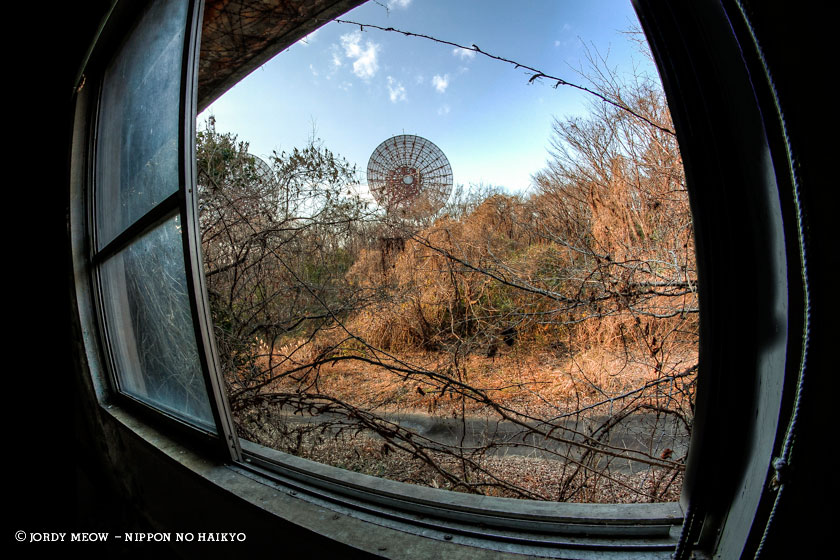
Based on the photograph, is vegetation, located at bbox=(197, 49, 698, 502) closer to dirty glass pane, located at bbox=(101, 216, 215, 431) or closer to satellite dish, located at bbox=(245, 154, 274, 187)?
satellite dish, located at bbox=(245, 154, 274, 187)

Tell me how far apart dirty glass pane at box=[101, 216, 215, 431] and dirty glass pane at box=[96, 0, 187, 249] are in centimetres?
19

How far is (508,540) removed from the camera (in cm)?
70

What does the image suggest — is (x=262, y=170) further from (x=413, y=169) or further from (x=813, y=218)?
(x=813, y=218)

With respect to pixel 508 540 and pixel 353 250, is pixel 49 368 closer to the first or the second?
pixel 508 540

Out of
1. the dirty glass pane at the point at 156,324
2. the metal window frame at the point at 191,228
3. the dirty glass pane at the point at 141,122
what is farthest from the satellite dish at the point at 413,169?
the metal window frame at the point at 191,228

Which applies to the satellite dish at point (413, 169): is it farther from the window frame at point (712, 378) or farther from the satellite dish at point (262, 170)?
the window frame at point (712, 378)

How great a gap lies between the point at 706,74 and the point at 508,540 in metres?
0.90

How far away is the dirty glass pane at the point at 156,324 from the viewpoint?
1.25 metres

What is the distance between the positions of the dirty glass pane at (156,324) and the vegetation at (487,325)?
102 cm

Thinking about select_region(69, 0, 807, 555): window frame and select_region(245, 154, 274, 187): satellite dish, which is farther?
select_region(245, 154, 274, 187): satellite dish

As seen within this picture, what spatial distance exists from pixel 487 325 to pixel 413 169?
6.57m

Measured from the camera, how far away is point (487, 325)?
4.12m

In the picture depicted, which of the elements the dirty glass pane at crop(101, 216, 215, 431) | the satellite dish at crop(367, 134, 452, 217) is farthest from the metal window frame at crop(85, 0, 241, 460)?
the satellite dish at crop(367, 134, 452, 217)

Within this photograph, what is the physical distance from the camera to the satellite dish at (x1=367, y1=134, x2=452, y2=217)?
8.64 meters
